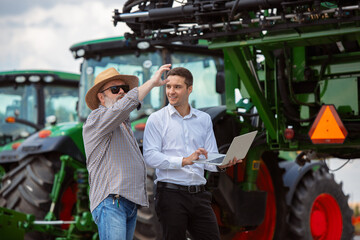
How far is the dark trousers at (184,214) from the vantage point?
15.8 ft

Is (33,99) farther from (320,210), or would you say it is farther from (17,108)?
(320,210)

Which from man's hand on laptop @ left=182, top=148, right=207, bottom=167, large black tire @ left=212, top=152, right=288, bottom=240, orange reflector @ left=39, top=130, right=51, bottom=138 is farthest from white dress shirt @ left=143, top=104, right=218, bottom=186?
orange reflector @ left=39, top=130, right=51, bottom=138

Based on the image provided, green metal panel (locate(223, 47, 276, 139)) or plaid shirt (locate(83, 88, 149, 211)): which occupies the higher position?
green metal panel (locate(223, 47, 276, 139))

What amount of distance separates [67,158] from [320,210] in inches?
114

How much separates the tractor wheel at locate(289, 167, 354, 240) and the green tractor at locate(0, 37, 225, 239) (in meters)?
1.45

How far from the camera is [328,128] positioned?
594 cm

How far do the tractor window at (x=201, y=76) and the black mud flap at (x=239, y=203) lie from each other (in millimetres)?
1853

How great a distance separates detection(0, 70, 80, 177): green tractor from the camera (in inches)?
471

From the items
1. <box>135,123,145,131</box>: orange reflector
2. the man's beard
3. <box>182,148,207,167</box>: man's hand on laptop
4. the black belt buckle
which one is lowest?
the black belt buckle

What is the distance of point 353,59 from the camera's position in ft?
20.4

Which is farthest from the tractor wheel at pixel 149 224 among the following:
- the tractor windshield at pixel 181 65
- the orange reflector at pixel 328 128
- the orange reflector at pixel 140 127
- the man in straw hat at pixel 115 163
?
the man in straw hat at pixel 115 163

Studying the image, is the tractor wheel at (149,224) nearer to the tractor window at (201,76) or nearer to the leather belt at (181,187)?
the tractor window at (201,76)

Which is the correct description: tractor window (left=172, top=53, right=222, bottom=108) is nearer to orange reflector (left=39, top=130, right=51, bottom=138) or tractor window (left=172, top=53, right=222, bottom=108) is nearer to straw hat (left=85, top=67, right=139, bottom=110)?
orange reflector (left=39, top=130, right=51, bottom=138)

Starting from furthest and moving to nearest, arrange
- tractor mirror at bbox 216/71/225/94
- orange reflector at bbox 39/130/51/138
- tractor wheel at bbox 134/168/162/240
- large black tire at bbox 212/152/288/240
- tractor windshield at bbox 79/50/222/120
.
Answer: orange reflector at bbox 39/130/51/138, tractor windshield at bbox 79/50/222/120, large black tire at bbox 212/152/288/240, tractor mirror at bbox 216/71/225/94, tractor wheel at bbox 134/168/162/240
